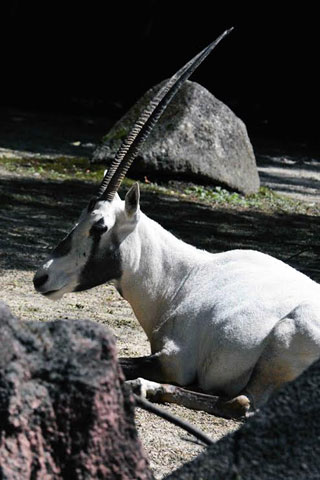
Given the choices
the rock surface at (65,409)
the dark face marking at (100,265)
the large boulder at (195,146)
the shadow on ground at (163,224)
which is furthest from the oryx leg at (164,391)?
the large boulder at (195,146)

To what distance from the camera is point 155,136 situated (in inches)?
443

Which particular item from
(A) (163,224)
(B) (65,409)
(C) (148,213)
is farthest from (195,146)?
(B) (65,409)

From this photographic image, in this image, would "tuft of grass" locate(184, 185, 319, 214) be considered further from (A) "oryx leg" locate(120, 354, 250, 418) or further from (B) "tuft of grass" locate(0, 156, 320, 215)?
(A) "oryx leg" locate(120, 354, 250, 418)

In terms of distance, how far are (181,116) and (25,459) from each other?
32.2 feet

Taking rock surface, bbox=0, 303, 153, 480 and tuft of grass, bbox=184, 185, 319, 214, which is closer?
rock surface, bbox=0, 303, 153, 480

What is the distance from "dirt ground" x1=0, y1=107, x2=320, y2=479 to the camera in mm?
4566

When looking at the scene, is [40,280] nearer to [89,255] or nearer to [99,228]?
[89,255]

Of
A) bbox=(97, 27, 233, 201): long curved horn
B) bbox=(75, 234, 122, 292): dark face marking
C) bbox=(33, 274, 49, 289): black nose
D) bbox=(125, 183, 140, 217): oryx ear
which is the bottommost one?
bbox=(33, 274, 49, 289): black nose

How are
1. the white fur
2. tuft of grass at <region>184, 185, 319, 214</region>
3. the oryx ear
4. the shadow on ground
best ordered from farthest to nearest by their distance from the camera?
tuft of grass at <region>184, 185, 319, 214</region> → the shadow on ground → the oryx ear → the white fur

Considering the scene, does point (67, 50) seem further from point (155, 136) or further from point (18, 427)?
point (18, 427)

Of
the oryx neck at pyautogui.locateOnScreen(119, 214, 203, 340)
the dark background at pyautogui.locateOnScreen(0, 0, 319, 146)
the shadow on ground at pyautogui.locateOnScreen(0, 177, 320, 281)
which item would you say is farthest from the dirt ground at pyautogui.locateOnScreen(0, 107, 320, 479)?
the dark background at pyautogui.locateOnScreen(0, 0, 319, 146)

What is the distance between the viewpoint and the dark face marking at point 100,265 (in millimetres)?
5145

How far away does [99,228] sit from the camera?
16.9 ft

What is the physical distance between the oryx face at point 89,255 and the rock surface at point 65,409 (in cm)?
322
